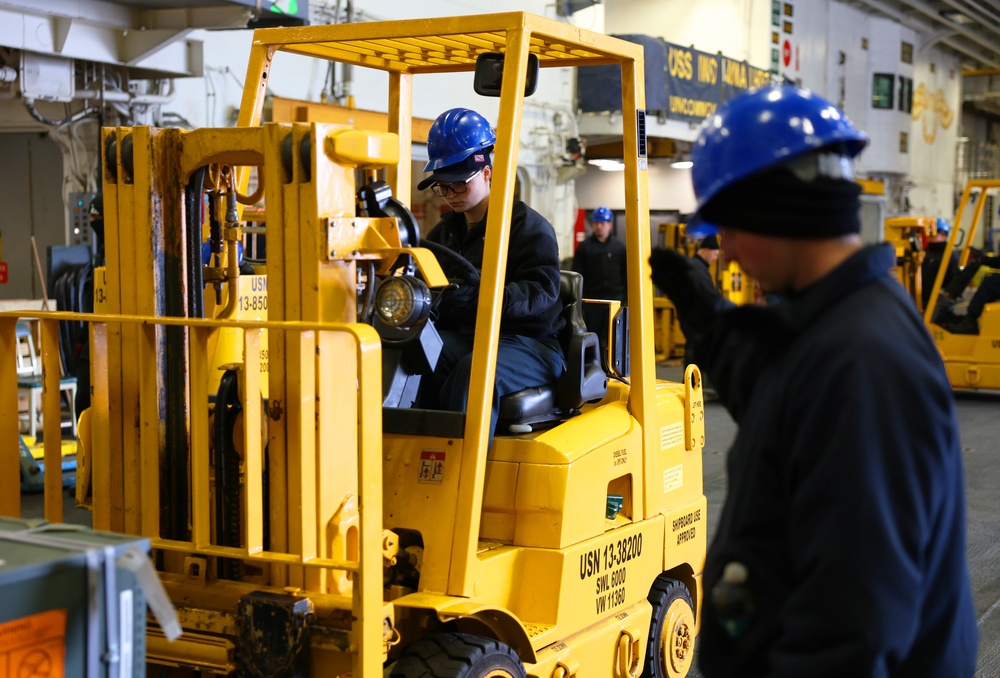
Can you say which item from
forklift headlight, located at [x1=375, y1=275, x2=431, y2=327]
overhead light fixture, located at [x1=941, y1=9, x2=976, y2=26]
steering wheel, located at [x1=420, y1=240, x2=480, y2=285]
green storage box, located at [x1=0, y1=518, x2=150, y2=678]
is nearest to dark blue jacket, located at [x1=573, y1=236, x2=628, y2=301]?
steering wheel, located at [x1=420, y1=240, x2=480, y2=285]

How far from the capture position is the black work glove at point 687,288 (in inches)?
89.9

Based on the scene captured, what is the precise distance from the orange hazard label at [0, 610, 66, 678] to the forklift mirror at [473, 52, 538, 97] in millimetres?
2172

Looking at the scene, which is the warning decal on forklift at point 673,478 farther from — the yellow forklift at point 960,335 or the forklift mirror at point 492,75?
the yellow forklift at point 960,335

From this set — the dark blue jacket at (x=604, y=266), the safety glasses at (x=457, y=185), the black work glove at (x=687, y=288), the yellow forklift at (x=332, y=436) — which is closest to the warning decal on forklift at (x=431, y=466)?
the yellow forklift at (x=332, y=436)

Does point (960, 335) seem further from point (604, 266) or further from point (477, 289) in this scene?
point (477, 289)

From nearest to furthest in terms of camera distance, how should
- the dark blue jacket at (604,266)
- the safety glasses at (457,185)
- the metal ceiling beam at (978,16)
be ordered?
the safety glasses at (457,185), the dark blue jacket at (604,266), the metal ceiling beam at (978,16)

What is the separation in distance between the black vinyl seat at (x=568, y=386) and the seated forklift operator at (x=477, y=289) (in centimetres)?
4

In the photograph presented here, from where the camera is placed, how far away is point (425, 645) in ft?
11.5

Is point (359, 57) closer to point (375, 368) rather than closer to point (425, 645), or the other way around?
point (375, 368)

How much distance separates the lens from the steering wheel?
389 centimetres

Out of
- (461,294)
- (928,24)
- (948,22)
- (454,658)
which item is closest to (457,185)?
(461,294)

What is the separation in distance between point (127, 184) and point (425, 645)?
1664mm

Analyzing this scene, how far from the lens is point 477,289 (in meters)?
3.94

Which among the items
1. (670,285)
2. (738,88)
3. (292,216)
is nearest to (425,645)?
(292,216)
